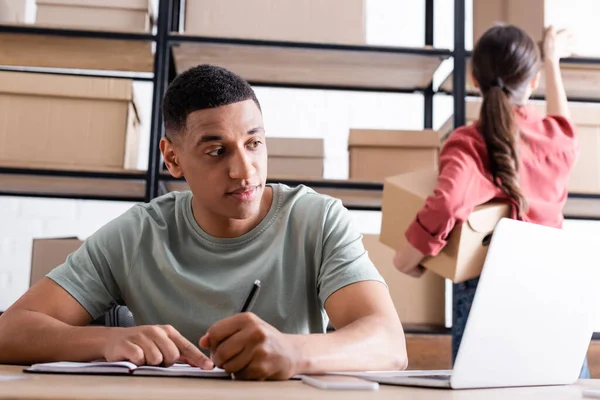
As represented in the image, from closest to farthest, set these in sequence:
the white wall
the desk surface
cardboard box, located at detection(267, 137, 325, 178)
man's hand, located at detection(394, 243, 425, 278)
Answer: the desk surface < man's hand, located at detection(394, 243, 425, 278) < cardboard box, located at detection(267, 137, 325, 178) < the white wall

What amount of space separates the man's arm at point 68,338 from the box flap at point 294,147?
3.52ft

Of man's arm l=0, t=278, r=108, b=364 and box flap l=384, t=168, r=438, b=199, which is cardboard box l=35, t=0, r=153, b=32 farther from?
man's arm l=0, t=278, r=108, b=364

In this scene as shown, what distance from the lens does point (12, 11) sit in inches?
91.0

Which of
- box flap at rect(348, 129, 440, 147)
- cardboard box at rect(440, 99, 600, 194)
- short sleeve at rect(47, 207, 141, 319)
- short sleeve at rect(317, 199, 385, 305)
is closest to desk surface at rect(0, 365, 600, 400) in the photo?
short sleeve at rect(317, 199, 385, 305)

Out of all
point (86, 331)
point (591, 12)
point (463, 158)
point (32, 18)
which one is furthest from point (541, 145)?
Result: point (32, 18)

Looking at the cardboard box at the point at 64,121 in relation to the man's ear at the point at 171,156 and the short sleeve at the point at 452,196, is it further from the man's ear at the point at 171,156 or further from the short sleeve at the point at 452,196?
the short sleeve at the point at 452,196

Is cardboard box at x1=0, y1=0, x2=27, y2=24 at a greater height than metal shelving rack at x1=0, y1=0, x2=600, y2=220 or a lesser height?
greater

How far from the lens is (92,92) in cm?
205

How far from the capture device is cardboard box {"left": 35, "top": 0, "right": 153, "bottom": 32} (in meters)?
2.16

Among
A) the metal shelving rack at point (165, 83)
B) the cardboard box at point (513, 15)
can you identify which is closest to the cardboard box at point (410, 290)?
the metal shelving rack at point (165, 83)

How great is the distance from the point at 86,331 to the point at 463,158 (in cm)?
95

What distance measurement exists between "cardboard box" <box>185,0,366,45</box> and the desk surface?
1.68m

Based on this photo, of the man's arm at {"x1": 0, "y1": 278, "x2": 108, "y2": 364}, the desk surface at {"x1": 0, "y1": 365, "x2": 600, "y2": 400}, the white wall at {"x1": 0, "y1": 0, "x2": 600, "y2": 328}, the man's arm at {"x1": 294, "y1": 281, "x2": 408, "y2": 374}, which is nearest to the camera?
the desk surface at {"x1": 0, "y1": 365, "x2": 600, "y2": 400}

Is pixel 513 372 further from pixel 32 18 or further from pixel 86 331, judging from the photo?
pixel 32 18
